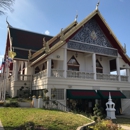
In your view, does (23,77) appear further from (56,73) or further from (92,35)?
(92,35)

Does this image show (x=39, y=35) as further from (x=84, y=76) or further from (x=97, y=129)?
(x=97, y=129)

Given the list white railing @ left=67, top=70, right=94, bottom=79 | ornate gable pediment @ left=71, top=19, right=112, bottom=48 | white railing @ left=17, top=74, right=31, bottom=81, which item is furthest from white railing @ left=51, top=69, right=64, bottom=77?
white railing @ left=17, top=74, right=31, bottom=81

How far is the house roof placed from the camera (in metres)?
19.9

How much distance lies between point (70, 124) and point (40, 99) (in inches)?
219

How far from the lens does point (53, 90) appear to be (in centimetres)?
1409

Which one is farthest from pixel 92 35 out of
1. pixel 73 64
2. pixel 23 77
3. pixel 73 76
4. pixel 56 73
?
pixel 23 77

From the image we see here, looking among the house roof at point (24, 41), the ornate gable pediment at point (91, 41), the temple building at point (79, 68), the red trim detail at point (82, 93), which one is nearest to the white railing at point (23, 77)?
the temple building at point (79, 68)

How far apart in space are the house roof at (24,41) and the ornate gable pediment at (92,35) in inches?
261

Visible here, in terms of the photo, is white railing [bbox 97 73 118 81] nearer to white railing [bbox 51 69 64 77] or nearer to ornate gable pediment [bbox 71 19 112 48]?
ornate gable pediment [bbox 71 19 112 48]

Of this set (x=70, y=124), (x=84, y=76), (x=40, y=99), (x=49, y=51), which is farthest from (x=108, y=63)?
(x=70, y=124)

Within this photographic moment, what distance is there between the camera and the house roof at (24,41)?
1986 cm

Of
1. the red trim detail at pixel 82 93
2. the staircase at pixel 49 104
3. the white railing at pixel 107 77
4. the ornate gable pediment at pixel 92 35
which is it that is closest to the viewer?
the staircase at pixel 49 104

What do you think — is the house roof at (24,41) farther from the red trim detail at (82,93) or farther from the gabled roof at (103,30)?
the red trim detail at (82,93)

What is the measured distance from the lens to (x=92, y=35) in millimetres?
17328
